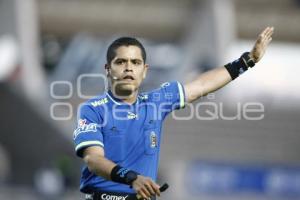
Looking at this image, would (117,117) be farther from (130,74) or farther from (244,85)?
(244,85)

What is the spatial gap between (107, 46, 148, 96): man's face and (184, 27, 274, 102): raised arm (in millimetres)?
682

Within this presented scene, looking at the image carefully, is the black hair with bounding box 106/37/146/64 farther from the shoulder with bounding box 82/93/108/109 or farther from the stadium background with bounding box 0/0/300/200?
the stadium background with bounding box 0/0/300/200

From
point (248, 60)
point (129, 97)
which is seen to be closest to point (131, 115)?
point (129, 97)

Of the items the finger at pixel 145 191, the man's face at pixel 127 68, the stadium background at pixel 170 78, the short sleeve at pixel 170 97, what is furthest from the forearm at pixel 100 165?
the stadium background at pixel 170 78

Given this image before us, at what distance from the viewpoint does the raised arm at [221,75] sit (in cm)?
698

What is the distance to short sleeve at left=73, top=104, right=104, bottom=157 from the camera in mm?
6266

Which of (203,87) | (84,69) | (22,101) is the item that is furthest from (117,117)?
(84,69)

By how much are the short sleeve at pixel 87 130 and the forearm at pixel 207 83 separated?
91 cm

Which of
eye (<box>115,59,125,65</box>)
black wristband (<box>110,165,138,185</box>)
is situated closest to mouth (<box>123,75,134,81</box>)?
eye (<box>115,59,125,65</box>)

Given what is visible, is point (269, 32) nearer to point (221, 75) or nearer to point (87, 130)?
point (221, 75)

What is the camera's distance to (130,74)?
20.8ft

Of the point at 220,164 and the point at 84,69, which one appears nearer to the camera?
the point at 220,164

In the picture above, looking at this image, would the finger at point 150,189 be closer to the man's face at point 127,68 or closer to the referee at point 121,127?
the referee at point 121,127

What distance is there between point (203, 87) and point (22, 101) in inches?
760
